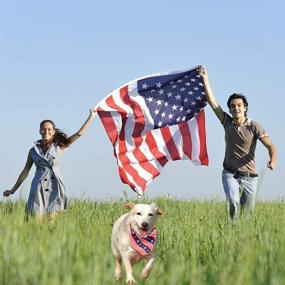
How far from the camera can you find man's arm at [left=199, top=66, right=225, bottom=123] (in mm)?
8234

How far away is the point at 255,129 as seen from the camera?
808cm

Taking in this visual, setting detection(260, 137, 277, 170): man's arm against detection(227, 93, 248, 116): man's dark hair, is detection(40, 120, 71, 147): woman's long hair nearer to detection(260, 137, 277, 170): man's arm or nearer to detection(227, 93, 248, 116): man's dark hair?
Answer: detection(227, 93, 248, 116): man's dark hair

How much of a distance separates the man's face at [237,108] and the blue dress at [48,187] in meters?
2.39

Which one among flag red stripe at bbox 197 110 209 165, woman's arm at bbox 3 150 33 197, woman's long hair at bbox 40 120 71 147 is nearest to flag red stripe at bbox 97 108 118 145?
woman's long hair at bbox 40 120 71 147

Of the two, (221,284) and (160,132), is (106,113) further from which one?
(221,284)

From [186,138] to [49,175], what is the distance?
225 cm

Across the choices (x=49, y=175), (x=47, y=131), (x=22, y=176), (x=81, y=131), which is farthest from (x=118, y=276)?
(x=22, y=176)

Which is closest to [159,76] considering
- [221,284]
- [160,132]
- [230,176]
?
[160,132]

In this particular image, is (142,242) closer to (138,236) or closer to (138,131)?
(138,236)

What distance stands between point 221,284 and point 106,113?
19.4 ft

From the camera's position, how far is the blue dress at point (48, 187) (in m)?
8.23

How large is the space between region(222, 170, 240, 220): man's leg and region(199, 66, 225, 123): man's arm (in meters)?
0.82

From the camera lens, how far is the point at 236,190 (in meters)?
7.70

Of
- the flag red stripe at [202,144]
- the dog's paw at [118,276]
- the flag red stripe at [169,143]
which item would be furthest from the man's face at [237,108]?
the dog's paw at [118,276]
